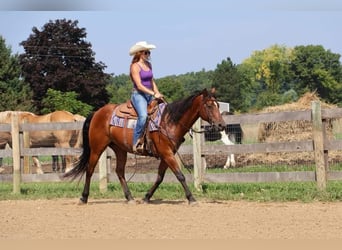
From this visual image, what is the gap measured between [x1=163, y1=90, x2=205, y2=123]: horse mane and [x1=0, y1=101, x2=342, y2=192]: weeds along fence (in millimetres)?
1520

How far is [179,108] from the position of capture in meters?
8.70

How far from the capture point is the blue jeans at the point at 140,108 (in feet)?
28.6

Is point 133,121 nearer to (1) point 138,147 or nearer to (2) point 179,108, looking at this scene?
(1) point 138,147

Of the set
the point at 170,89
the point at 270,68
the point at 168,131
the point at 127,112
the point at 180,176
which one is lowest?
the point at 180,176

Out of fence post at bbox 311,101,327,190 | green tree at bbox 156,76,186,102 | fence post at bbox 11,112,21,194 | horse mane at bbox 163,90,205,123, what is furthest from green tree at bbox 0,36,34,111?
green tree at bbox 156,76,186,102

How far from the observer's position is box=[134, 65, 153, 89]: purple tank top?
8.73m

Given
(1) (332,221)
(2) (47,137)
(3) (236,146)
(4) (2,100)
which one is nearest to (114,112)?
(3) (236,146)

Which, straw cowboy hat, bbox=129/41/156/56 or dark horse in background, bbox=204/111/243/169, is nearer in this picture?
straw cowboy hat, bbox=129/41/156/56

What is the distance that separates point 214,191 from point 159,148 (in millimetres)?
1999

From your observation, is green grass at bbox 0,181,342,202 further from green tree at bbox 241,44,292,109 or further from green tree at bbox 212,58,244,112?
green tree at bbox 241,44,292,109

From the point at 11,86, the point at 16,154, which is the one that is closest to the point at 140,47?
the point at 16,154

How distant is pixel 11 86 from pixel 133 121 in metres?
31.2

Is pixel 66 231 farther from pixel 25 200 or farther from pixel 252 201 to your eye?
pixel 25 200

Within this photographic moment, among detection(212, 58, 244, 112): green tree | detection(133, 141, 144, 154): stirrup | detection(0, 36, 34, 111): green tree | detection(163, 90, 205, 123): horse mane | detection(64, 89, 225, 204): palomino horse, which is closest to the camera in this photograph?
detection(64, 89, 225, 204): palomino horse
